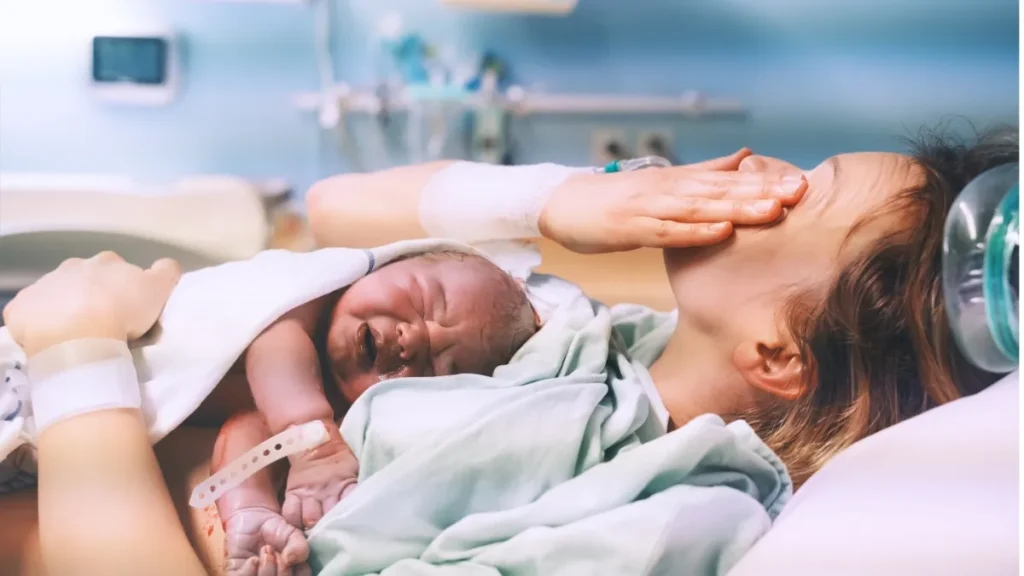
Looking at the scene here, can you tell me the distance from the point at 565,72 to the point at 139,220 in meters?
0.38

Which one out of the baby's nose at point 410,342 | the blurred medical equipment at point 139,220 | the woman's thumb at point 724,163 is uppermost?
the woman's thumb at point 724,163

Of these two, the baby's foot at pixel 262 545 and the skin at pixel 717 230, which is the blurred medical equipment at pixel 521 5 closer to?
the skin at pixel 717 230

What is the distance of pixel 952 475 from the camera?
611mm

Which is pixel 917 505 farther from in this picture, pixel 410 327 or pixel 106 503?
pixel 106 503

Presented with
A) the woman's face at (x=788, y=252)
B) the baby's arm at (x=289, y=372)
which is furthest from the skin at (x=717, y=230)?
the baby's arm at (x=289, y=372)

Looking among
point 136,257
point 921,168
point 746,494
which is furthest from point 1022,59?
point 136,257

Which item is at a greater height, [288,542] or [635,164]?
[635,164]

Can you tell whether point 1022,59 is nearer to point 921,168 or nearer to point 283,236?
point 921,168

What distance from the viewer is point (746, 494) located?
597 millimetres

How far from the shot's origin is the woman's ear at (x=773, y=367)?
652 millimetres

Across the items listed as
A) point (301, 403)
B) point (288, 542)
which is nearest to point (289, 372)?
point (301, 403)

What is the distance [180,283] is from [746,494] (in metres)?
0.47

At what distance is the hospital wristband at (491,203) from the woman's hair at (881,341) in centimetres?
22

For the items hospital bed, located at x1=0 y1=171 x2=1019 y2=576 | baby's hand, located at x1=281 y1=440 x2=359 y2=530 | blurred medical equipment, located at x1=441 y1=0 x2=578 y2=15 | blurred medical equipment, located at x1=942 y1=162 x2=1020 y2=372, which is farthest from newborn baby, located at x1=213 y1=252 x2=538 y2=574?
blurred medical equipment, located at x1=942 y1=162 x2=1020 y2=372
